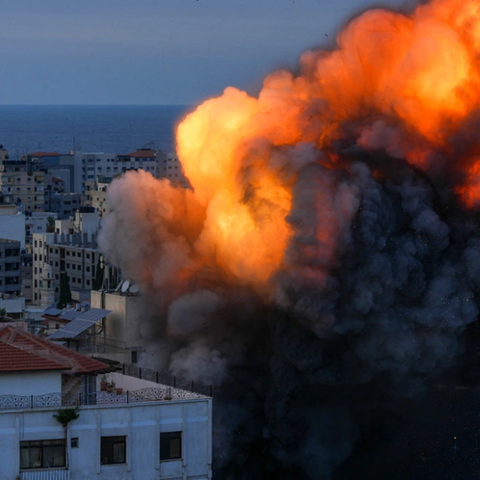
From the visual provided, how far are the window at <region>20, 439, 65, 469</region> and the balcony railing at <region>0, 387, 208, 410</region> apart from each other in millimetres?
605

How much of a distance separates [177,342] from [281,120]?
18.8 ft

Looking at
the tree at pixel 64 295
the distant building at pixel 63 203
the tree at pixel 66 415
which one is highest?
the distant building at pixel 63 203

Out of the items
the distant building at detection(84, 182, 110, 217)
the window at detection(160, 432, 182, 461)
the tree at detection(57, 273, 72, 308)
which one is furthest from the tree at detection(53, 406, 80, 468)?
the distant building at detection(84, 182, 110, 217)

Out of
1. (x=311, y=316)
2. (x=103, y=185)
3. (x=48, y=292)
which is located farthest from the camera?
(x=103, y=185)

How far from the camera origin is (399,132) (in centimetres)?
3422

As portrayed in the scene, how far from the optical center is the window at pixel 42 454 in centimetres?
2578

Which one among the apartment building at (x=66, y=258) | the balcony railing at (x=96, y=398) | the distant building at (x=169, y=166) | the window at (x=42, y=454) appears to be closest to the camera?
the window at (x=42, y=454)

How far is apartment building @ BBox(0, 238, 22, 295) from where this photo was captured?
220 ft

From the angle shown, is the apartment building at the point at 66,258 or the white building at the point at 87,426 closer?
the white building at the point at 87,426

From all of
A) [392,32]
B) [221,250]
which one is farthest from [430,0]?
[221,250]

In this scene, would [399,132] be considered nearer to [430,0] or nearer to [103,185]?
[430,0]

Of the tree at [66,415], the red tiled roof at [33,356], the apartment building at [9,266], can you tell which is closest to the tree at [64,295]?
the apartment building at [9,266]

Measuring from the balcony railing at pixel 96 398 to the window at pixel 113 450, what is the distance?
62 centimetres

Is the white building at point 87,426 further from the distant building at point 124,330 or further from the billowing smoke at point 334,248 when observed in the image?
the distant building at point 124,330
